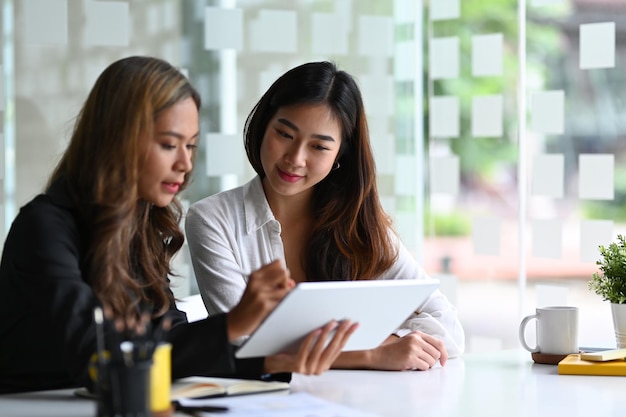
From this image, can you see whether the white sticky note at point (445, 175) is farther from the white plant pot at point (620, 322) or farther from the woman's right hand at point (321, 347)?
the woman's right hand at point (321, 347)

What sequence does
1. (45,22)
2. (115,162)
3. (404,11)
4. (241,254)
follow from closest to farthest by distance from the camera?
(115,162) < (241,254) < (45,22) < (404,11)

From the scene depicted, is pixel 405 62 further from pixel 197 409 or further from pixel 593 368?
pixel 197 409

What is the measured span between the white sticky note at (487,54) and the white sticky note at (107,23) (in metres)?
1.60

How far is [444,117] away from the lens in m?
4.40

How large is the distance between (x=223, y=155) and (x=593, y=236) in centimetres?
152

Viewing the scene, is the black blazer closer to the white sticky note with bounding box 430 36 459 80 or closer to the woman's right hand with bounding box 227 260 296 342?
the woman's right hand with bounding box 227 260 296 342

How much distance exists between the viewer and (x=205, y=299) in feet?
7.77

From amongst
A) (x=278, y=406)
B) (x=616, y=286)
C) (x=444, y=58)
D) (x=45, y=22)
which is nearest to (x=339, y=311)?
(x=278, y=406)

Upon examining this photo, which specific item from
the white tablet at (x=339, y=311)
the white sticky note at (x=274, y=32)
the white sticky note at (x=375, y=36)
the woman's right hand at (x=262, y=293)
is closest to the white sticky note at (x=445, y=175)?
the white sticky note at (x=375, y=36)

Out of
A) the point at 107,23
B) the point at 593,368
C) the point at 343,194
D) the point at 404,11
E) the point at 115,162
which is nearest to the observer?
the point at 115,162

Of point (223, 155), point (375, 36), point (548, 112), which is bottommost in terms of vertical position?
point (223, 155)

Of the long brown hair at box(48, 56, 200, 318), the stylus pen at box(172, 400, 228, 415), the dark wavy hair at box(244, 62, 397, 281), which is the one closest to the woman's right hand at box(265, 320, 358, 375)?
the stylus pen at box(172, 400, 228, 415)

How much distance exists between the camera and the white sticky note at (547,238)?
3.96 m

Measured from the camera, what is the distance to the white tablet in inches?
63.9
